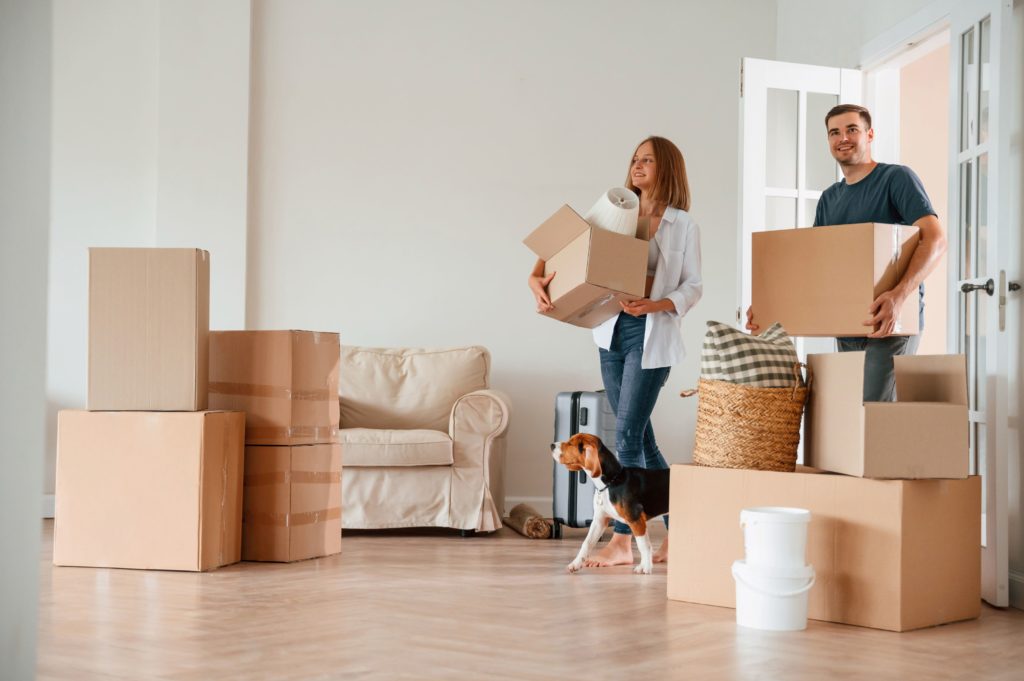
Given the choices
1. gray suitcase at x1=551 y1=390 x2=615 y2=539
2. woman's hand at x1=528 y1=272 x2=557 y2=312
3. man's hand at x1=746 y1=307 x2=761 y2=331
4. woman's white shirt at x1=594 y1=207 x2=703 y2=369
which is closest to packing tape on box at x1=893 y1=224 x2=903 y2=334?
man's hand at x1=746 y1=307 x2=761 y2=331

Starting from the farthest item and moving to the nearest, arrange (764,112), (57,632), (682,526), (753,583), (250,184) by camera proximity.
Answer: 1. (250,184)
2. (764,112)
3. (682,526)
4. (753,583)
5. (57,632)

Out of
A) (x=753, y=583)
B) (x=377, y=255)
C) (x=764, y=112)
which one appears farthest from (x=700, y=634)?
(x=377, y=255)

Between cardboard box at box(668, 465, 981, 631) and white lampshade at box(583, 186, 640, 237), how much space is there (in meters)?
0.76

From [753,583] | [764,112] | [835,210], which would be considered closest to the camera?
[753,583]

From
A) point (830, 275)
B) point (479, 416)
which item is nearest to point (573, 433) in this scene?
point (479, 416)

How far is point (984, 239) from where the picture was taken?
3.06 meters

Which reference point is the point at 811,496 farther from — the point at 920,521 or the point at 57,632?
the point at 57,632

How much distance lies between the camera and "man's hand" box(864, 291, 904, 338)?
9.23 ft

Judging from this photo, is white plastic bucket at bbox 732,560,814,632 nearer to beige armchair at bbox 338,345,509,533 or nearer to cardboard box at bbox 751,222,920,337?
cardboard box at bbox 751,222,920,337

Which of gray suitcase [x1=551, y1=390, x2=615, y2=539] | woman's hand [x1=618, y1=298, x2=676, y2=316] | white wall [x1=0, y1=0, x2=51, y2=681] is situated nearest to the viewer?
white wall [x1=0, y1=0, x2=51, y2=681]

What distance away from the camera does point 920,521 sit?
2.50 m

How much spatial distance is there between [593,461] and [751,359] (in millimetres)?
640

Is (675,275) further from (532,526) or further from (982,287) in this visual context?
(532,526)

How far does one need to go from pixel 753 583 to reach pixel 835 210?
126 centimetres
